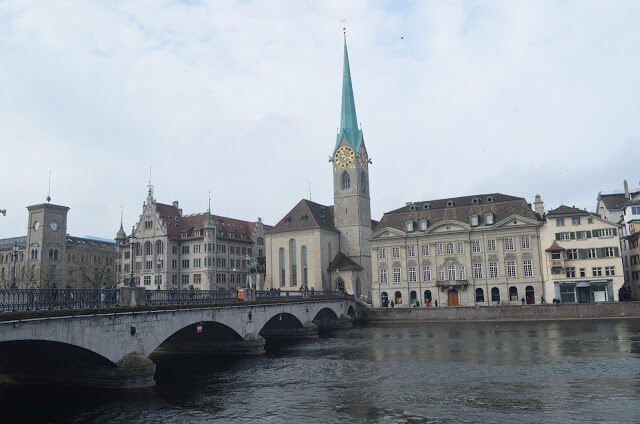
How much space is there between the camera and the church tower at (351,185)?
10081 cm

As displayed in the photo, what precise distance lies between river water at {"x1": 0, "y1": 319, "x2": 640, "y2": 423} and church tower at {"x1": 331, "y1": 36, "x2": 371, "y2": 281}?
57022 millimetres

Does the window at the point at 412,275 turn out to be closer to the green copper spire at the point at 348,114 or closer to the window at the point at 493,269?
the window at the point at 493,269

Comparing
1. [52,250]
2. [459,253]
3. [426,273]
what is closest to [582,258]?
[459,253]

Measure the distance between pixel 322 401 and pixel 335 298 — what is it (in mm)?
45978

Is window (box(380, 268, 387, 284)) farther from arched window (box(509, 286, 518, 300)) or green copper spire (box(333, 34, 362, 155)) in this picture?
green copper spire (box(333, 34, 362, 155))

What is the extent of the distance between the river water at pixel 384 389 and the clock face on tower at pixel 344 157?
63179 mm

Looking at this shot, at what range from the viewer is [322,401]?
24.8 meters

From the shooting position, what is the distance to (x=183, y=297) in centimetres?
3731

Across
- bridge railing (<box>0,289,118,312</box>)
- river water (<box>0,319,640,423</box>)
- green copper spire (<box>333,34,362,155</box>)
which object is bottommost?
river water (<box>0,319,640,423</box>)

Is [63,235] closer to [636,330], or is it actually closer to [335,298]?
[335,298]

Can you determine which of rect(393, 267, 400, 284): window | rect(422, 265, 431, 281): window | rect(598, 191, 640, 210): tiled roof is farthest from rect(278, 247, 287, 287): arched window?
rect(598, 191, 640, 210): tiled roof

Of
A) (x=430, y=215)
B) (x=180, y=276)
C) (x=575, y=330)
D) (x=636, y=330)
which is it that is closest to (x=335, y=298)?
(x=430, y=215)

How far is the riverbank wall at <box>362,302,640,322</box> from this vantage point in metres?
64.9

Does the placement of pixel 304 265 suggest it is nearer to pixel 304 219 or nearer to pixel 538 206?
pixel 304 219
